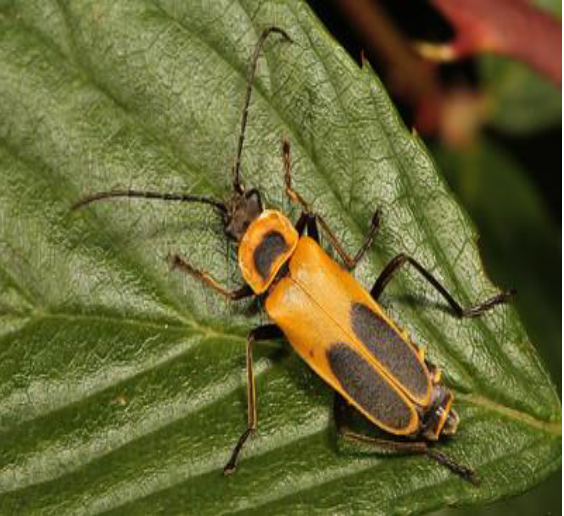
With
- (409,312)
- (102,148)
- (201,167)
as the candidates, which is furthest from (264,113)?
(409,312)

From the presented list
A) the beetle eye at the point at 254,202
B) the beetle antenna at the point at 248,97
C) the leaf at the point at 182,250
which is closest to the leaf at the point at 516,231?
the leaf at the point at 182,250

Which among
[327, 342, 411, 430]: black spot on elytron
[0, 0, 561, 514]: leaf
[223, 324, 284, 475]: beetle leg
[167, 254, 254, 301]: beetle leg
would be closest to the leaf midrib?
[0, 0, 561, 514]: leaf

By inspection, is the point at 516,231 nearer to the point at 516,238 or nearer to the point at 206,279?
the point at 516,238

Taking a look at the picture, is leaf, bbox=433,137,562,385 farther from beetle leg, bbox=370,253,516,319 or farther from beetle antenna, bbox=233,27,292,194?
beetle antenna, bbox=233,27,292,194

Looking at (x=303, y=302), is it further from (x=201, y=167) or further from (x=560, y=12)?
(x=560, y=12)

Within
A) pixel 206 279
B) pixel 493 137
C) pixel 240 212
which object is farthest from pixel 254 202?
pixel 493 137
